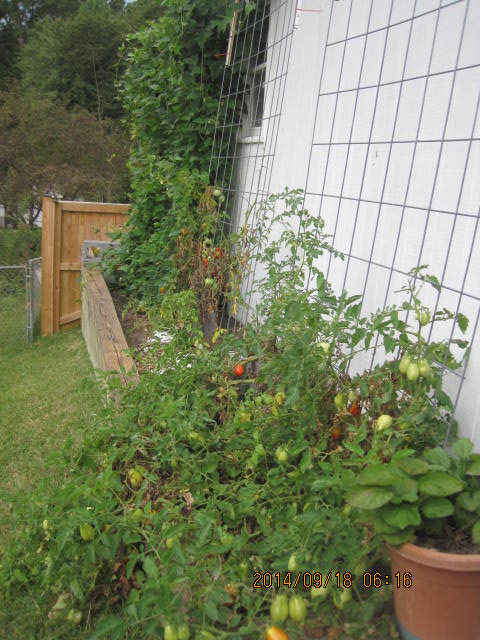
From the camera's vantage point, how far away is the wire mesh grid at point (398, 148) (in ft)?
6.92

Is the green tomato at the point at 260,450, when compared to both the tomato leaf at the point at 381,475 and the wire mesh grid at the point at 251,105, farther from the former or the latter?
the wire mesh grid at the point at 251,105

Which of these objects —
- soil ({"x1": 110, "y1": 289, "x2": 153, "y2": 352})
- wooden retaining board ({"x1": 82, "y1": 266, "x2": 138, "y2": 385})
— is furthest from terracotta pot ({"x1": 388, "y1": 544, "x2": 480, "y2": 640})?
soil ({"x1": 110, "y1": 289, "x2": 153, "y2": 352})

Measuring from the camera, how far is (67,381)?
16.9ft

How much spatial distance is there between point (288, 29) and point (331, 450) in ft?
9.98

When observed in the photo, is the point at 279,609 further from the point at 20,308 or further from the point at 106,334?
the point at 20,308

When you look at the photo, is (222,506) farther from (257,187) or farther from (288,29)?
(288,29)

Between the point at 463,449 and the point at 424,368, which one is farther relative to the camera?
the point at 424,368

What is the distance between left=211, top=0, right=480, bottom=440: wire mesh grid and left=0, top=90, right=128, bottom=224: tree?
9021 millimetres

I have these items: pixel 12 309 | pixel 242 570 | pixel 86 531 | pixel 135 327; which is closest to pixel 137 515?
pixel 86 531

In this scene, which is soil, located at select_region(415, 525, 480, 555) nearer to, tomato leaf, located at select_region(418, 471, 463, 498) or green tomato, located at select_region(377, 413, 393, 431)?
tomato leaf, located at select_region(418, 471, 463, 498)

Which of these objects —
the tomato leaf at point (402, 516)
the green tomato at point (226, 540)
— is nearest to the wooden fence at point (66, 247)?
the green tomato at point (226, 540)

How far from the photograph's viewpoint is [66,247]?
24.1 ft

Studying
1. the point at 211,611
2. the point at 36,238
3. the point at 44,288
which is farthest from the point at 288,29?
the point at 36,238

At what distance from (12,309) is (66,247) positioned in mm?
1693
